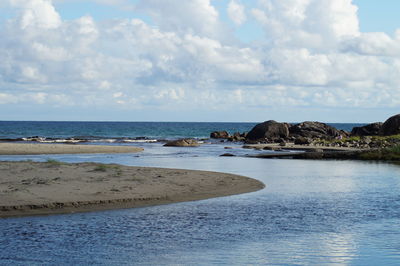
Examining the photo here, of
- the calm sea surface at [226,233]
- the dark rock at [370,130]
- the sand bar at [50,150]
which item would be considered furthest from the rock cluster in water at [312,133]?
the calm sea surface at [226,233]

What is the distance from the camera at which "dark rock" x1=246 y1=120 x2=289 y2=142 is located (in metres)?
83.2

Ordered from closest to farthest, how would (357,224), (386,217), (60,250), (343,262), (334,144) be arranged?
(343,262), (60,250), (357,224), (386,217), (334,144)

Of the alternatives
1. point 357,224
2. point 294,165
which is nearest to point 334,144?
point 294,165

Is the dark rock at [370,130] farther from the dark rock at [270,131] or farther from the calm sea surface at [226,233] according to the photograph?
the calm sea surface at [226,233]

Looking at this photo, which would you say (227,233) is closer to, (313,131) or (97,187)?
(97,187)

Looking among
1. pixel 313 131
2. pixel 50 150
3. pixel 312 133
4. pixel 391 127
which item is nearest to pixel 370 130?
pixel 391 127

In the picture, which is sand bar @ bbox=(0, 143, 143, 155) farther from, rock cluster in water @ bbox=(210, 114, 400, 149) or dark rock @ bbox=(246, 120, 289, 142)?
dark rock @ bbox=(246, 120, 289, 142)

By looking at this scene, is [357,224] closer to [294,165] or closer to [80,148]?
[294,165]

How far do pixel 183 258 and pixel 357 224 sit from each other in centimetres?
734

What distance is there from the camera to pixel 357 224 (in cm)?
1808

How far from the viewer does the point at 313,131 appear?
86562 millimetres

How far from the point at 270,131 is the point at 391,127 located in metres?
18.2

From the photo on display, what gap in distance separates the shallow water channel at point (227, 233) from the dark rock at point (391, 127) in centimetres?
5064

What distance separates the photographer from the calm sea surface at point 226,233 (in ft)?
44.0
